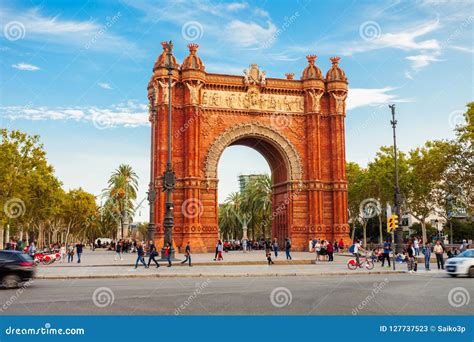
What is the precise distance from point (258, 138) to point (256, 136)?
2.31 ft

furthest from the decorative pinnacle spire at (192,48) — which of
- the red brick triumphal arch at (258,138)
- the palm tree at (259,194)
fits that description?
the palm tree at (259,194)

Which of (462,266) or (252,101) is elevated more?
(252,101)

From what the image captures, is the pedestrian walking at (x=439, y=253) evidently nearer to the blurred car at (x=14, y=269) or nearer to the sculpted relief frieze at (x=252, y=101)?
the blurred car at (x=14, y=269)

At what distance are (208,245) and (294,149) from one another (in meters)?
12.1

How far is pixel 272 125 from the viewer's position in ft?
148

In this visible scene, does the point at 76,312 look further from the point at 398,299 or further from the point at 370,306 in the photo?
the point at 398,299

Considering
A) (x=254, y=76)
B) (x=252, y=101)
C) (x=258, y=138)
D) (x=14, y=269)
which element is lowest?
(x=14, y=269)

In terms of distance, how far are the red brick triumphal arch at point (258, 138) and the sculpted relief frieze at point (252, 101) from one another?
91mm

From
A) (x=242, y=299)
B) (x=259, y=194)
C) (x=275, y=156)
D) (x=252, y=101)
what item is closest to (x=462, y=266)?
(x=242, y=299)

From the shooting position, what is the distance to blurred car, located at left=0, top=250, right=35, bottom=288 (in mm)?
15906

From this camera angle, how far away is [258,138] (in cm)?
4544

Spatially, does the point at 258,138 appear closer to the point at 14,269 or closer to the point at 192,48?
the point at 192,48

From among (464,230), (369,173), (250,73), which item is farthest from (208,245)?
(464,230)

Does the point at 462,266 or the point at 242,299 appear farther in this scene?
the point at 462,266
